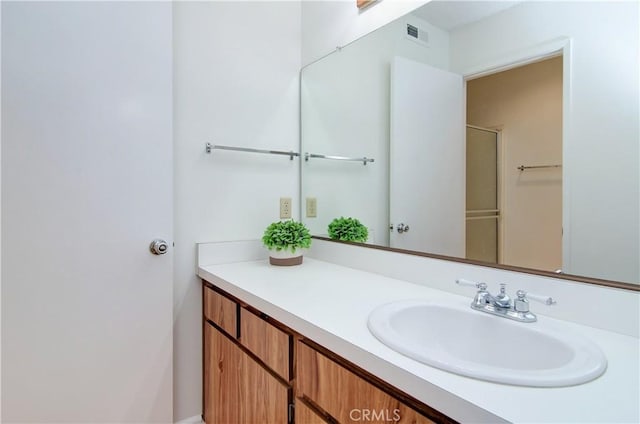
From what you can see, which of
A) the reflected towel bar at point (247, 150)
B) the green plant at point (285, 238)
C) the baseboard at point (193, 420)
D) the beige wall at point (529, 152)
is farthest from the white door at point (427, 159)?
the baseboard at point (193, 420)

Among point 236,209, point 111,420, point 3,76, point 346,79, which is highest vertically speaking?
point 346,79

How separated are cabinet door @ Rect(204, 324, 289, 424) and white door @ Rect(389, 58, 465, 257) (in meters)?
0.70

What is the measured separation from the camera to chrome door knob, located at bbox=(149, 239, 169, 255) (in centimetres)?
140

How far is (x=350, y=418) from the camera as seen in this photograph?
2.51 feet

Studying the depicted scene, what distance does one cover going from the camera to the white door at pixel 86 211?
Result: 3.89 ft

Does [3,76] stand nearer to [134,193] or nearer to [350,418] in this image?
[134,193]

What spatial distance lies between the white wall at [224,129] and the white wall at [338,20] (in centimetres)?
8

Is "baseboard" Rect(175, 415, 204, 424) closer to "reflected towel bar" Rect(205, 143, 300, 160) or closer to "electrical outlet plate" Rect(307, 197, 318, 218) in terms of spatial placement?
"electrical outlet plate" Rect(307, 197, 318, 218)

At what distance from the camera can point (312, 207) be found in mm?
1880

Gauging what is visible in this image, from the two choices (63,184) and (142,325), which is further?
(142,325)

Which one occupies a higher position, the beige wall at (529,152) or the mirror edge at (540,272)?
the beige wall at (529,152)

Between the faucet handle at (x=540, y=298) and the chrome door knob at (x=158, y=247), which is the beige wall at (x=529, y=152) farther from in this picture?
the chrome door knob at (x=158, y=247)

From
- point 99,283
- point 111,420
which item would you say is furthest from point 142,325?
point 111,420

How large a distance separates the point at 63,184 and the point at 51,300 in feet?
1.35
